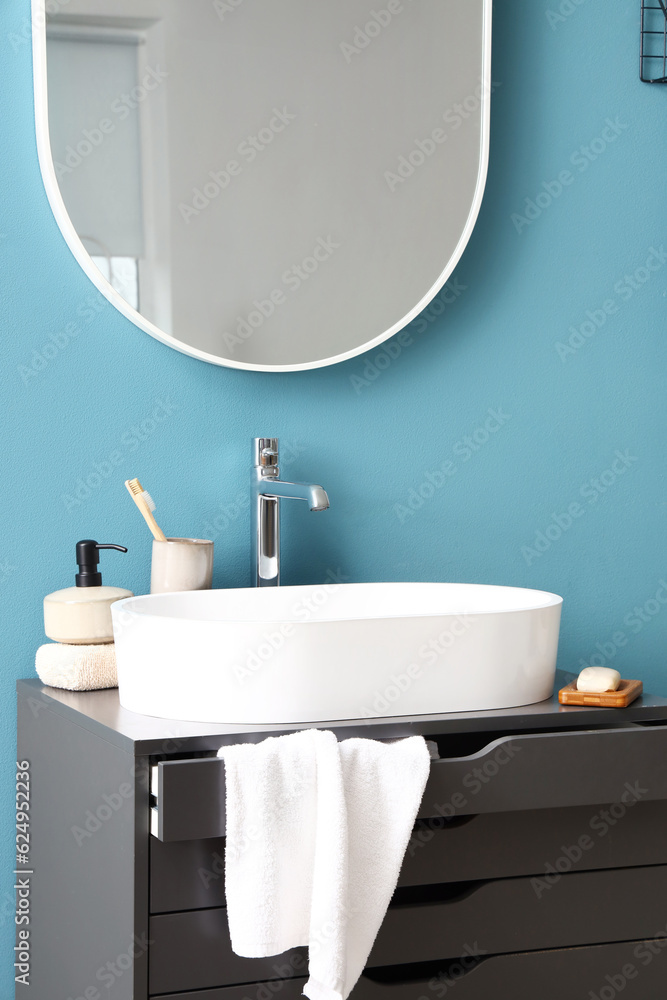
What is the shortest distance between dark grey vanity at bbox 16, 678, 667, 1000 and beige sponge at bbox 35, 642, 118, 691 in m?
0.03

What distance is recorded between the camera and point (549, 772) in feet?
3.37

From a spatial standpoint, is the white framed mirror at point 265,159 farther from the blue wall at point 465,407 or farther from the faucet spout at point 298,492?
the faucet spout at point 298,492

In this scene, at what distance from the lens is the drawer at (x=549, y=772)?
3.27 feet

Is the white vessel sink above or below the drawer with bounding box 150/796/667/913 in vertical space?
above

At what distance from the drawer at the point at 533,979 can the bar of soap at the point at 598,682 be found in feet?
0.89

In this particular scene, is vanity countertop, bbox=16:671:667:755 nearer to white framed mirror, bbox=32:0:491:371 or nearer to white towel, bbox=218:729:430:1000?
white towel, bbox=218:729:430:1000

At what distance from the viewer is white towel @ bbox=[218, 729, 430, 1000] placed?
0.92 metres

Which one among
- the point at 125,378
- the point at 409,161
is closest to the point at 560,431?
the point at 409,161

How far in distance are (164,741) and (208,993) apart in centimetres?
25

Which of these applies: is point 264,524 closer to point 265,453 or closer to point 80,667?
point 265,453

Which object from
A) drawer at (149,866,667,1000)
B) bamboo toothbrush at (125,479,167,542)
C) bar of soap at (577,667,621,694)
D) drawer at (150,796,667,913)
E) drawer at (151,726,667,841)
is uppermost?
bamboo toothbrush at (125,479,167,542)

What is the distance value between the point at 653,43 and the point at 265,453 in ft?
3.07

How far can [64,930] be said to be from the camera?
1.14 meters

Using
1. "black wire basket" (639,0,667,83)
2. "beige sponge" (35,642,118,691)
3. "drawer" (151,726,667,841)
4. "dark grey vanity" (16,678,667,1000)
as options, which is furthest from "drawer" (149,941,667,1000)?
"black wire basket" (639,0,667,83)
